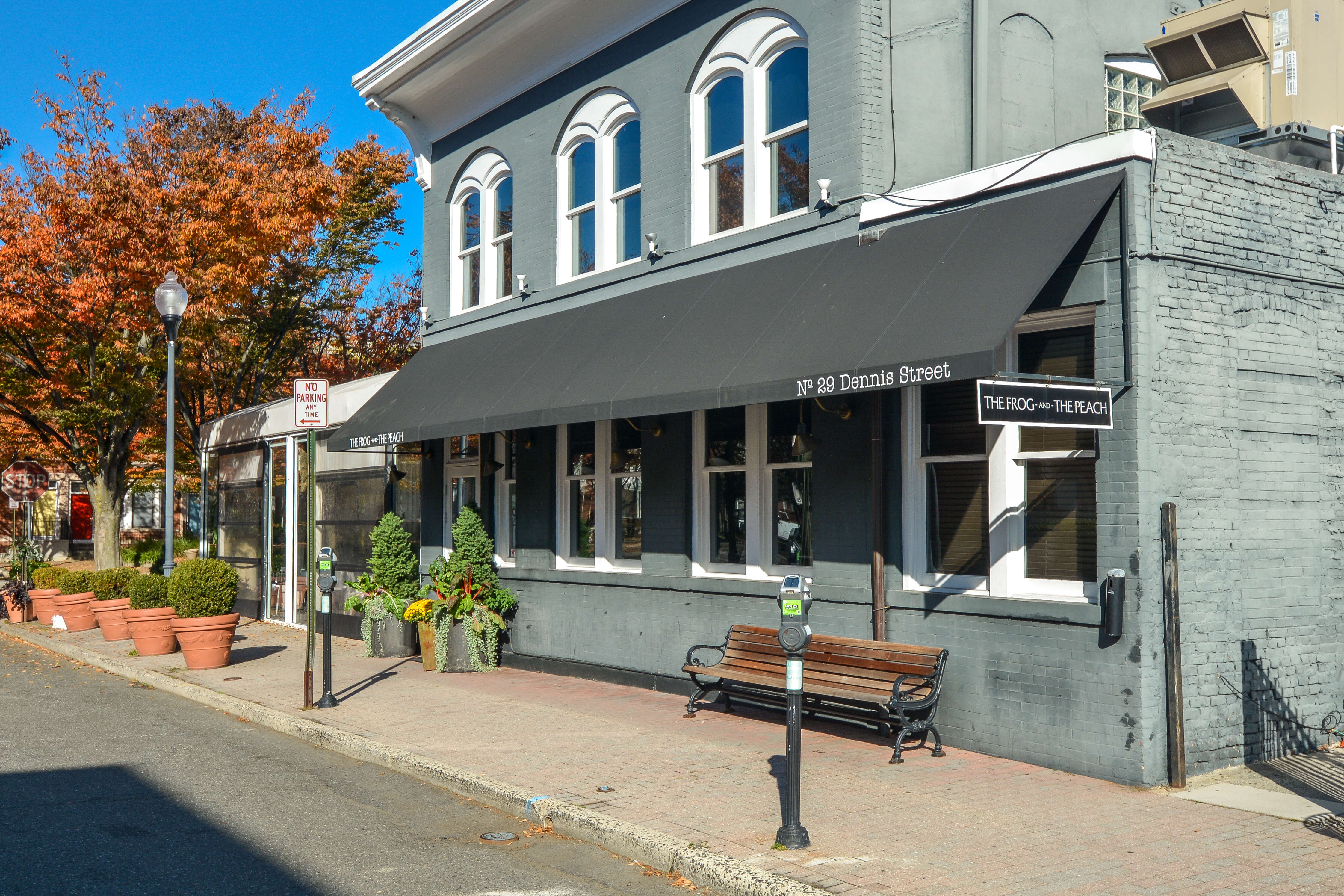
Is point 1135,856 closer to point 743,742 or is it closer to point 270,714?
point 743,742

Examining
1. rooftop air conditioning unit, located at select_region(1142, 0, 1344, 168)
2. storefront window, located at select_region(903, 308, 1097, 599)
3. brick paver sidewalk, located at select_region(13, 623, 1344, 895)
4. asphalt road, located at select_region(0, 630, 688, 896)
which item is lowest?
asphalt road, located at select_region(0, 630, 688, 896)

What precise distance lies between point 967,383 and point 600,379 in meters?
3.81

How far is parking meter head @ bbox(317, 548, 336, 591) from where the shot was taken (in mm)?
10859

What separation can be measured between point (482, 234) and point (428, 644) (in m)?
5.59

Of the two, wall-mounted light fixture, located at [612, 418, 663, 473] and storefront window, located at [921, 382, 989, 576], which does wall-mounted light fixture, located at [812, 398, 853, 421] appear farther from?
wall-mounted light fixture, located at [612, 418, 663, 473]

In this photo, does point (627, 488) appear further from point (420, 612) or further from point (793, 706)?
point (793, 706)

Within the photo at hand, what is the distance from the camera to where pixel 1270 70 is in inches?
380

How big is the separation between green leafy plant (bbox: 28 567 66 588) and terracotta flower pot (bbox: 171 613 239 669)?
7.49 meters

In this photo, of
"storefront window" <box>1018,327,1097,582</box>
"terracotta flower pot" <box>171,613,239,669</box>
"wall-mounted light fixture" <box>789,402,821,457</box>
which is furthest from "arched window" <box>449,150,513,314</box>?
"storefront window" <box>1018,327,1097,582</box>

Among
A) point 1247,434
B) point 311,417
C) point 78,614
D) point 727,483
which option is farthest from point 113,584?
point 1247,434

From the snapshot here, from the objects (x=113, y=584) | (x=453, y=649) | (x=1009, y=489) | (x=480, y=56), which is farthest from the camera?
(x=113, y=584)

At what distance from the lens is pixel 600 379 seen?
11398mm

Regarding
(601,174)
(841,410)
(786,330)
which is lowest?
(841,410)

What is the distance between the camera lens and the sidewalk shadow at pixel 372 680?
1193 cm
